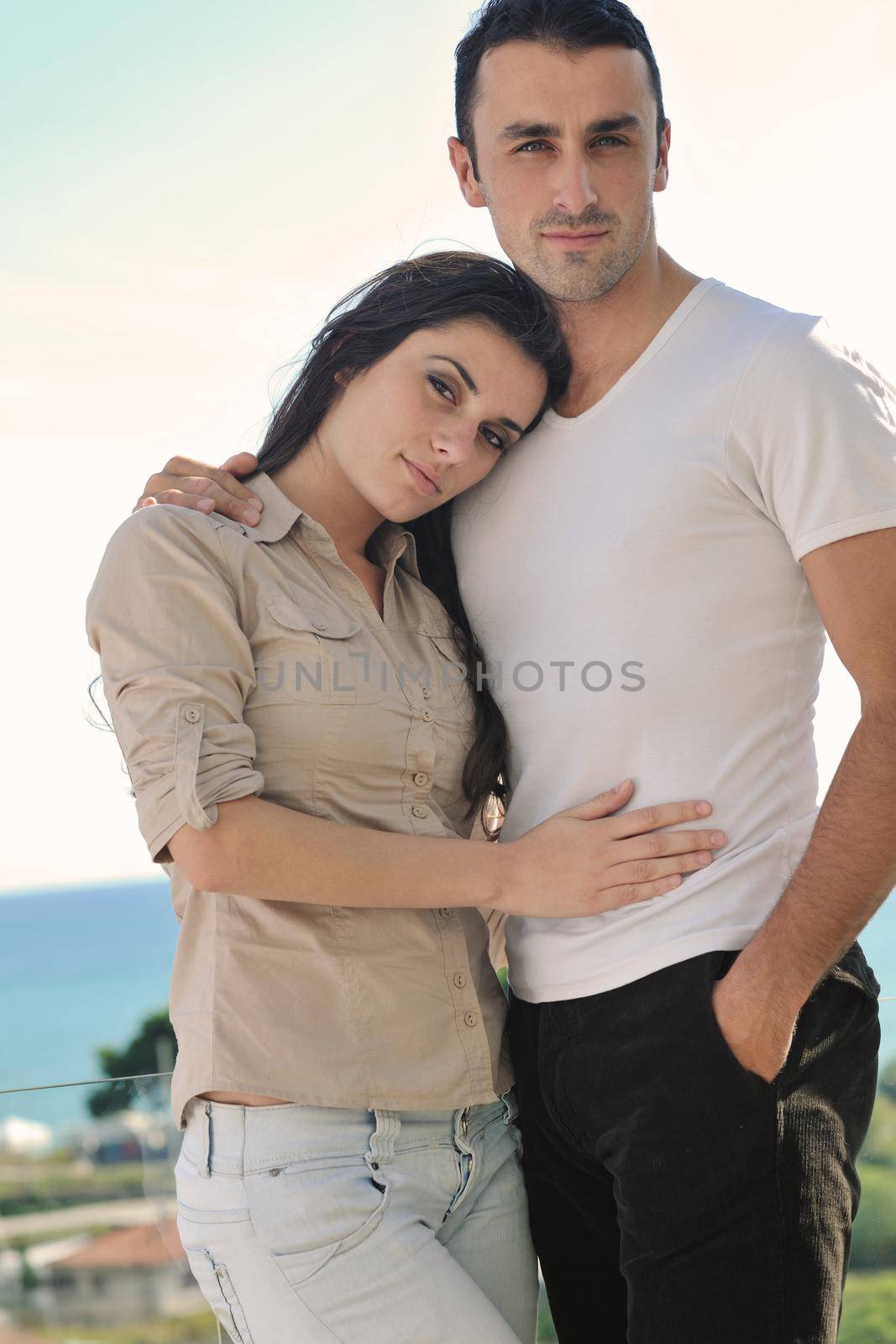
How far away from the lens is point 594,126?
2029 millimetres

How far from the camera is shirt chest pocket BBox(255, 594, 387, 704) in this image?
73.7 inches

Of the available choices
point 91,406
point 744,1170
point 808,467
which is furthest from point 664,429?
point 91,406

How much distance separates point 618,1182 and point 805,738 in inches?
28.0

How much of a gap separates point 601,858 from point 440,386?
828 millimetres

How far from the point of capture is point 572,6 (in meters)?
2.02

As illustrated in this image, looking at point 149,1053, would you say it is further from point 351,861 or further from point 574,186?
point 574,186

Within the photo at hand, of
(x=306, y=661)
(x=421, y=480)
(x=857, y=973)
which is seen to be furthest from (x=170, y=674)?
(x=857, y=973)

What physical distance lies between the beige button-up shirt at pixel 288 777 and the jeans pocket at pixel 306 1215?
10cm

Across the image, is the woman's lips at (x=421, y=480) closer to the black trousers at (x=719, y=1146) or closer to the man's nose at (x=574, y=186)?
the man's nose at (x=574, y=186)

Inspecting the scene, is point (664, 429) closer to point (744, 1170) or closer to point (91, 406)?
point (744, 1170)

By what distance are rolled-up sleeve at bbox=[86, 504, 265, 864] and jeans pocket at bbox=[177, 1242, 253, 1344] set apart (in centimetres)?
55

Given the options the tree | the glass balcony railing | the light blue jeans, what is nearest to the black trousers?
the light blue jeans

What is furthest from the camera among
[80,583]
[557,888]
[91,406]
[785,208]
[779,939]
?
[80,583]

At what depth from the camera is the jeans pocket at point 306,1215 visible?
5.46ft
